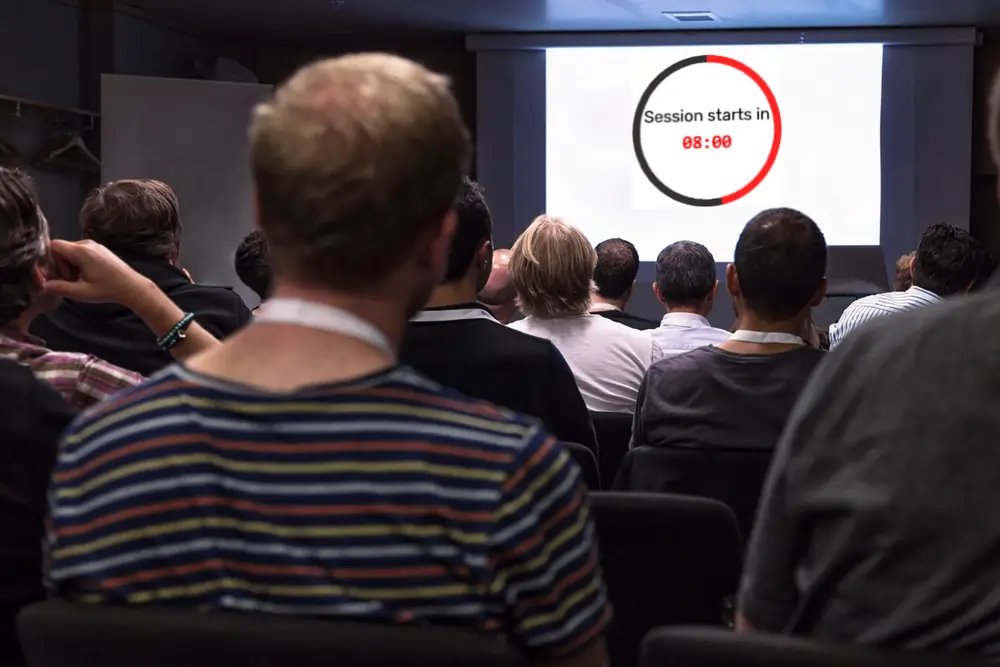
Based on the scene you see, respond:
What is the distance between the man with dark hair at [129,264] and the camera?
2590 millimetres

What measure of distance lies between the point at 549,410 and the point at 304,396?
4.40ft

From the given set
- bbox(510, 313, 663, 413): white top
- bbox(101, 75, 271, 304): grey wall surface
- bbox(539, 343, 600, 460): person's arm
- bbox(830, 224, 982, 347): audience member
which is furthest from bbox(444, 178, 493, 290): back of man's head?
bbox(101, 75, 271, 304): grey wall surface

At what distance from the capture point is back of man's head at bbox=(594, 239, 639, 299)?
13.9 feet

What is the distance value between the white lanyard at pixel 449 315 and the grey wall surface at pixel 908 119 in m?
6.07

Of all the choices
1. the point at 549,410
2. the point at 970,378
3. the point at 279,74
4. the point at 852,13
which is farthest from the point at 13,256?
the point at 279,74

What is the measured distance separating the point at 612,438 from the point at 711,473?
2.41 feet

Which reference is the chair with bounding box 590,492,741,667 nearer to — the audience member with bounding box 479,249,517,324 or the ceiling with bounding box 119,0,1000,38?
the audience member with bounding box 479,249,517,324

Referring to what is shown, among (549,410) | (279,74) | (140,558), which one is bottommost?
(549,410)

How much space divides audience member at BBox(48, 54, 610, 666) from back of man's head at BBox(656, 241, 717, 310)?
3.16 meters

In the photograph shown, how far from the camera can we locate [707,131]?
8.12 m

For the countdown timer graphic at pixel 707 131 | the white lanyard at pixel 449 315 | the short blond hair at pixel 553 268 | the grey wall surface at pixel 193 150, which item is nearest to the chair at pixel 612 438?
the short blond hair at pixel 553 268

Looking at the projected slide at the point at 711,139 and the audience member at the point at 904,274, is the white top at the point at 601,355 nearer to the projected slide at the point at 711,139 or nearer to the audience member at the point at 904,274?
the audience member at the point at 904,274

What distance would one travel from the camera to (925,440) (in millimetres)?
1017

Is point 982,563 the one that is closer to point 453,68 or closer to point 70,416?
point 70,416
